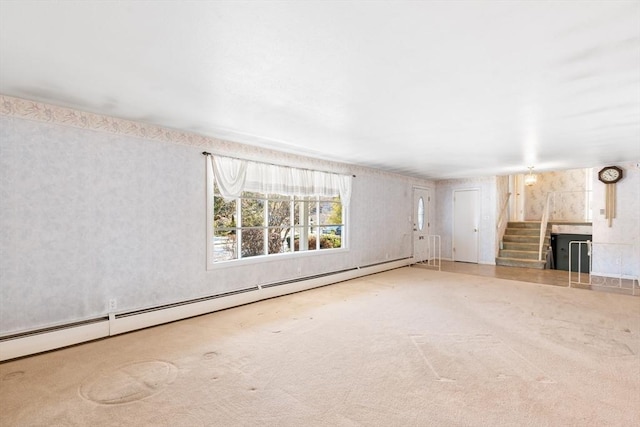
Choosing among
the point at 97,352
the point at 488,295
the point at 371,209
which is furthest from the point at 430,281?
the point at 97,352

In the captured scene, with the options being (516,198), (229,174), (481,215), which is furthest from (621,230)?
(229,174)

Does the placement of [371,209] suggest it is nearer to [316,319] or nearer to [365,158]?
[365,158]

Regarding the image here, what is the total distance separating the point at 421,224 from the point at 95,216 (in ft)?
25.1

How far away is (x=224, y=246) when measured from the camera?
4613 mm

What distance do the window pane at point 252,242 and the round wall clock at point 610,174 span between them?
706 centimetres

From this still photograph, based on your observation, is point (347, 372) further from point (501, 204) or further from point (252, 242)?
point (501, 204)

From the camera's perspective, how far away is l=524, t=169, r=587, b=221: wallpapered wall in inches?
394

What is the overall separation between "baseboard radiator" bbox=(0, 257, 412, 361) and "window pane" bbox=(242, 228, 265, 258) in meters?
0.53

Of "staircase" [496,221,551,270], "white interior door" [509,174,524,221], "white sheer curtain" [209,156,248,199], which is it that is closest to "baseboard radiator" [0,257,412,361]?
"white sheer curtain" [209,156,248,199]

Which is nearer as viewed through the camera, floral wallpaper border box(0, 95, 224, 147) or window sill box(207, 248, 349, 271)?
floral wallpaper border box(0, 95, 224, 147)

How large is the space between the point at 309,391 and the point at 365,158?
435cm

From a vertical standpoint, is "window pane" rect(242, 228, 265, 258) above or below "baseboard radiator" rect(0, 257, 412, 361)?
above

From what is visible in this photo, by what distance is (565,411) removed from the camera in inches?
83.6

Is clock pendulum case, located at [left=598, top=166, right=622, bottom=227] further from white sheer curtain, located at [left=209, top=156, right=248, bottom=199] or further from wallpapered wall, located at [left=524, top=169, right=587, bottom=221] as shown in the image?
white sheer curtain, located at [left=209, top=156, right=248, bottom=199]
